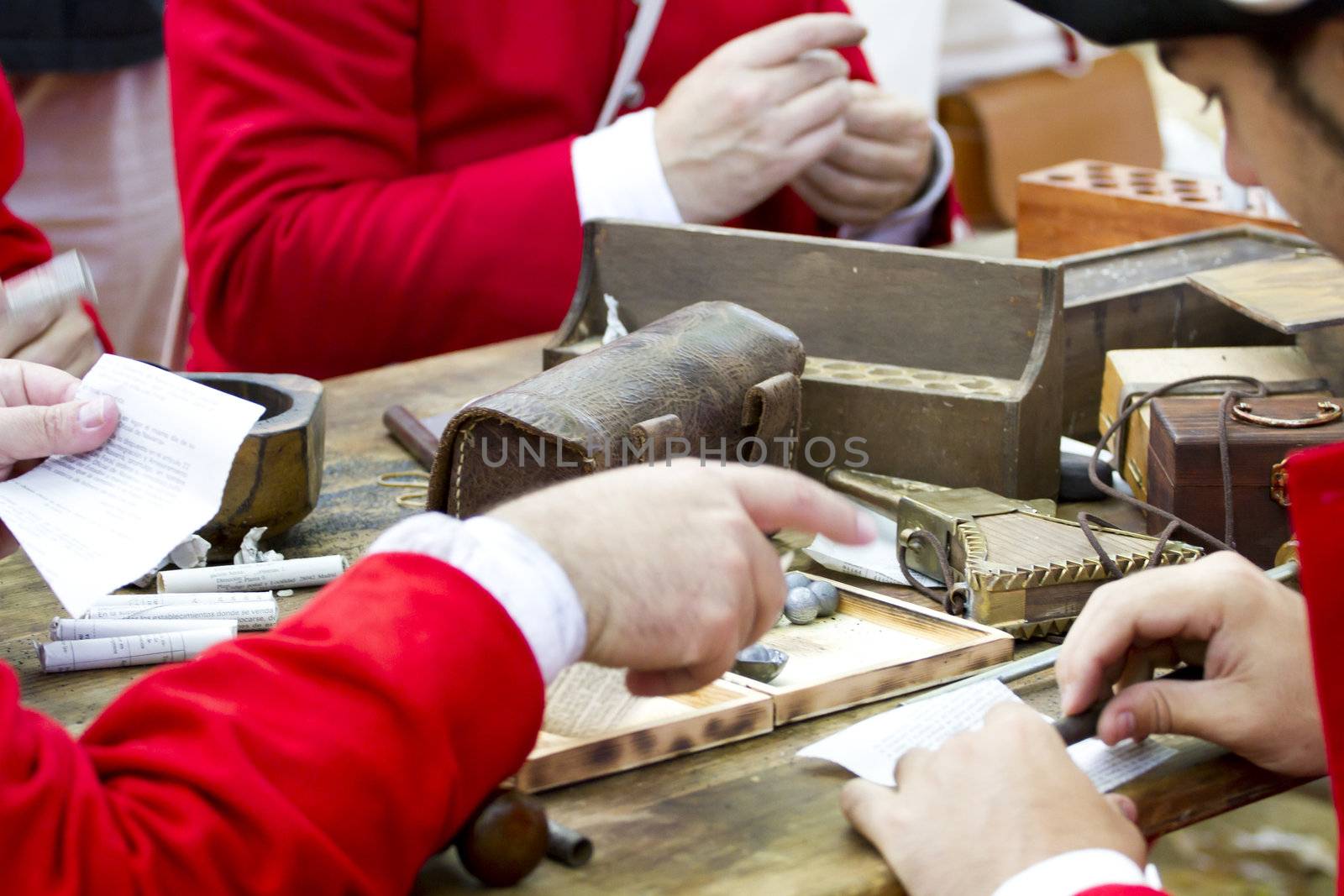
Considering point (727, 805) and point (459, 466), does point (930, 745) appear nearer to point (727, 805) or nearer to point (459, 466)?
point (727, 805)

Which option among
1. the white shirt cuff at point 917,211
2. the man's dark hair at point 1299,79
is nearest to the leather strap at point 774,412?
the man's dark hair at point 1299,79

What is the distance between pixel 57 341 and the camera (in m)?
1.44

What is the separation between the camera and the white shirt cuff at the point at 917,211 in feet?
6.95

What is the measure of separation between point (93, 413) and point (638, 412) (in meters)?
0.42

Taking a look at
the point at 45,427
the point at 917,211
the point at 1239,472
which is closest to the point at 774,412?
the point at 1239,472

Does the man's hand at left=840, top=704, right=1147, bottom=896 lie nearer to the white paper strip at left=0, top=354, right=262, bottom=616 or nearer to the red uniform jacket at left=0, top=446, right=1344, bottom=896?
the red uniform jacket at left=0, top=446, right=1344, bottom=896

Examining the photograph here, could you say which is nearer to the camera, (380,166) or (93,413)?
(93,413)

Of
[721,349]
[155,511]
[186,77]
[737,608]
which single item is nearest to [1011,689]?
[737,608]

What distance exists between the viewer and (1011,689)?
3.22 feet

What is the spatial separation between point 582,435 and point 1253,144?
51 cm

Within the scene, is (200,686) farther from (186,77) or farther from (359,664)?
(186,77)

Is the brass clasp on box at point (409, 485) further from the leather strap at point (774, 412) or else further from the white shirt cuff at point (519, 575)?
the white shirt cuff at point (519, 575)

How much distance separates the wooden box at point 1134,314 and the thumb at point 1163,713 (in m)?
0.59

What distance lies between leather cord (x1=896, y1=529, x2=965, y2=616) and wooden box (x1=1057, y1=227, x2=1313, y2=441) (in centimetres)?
37
